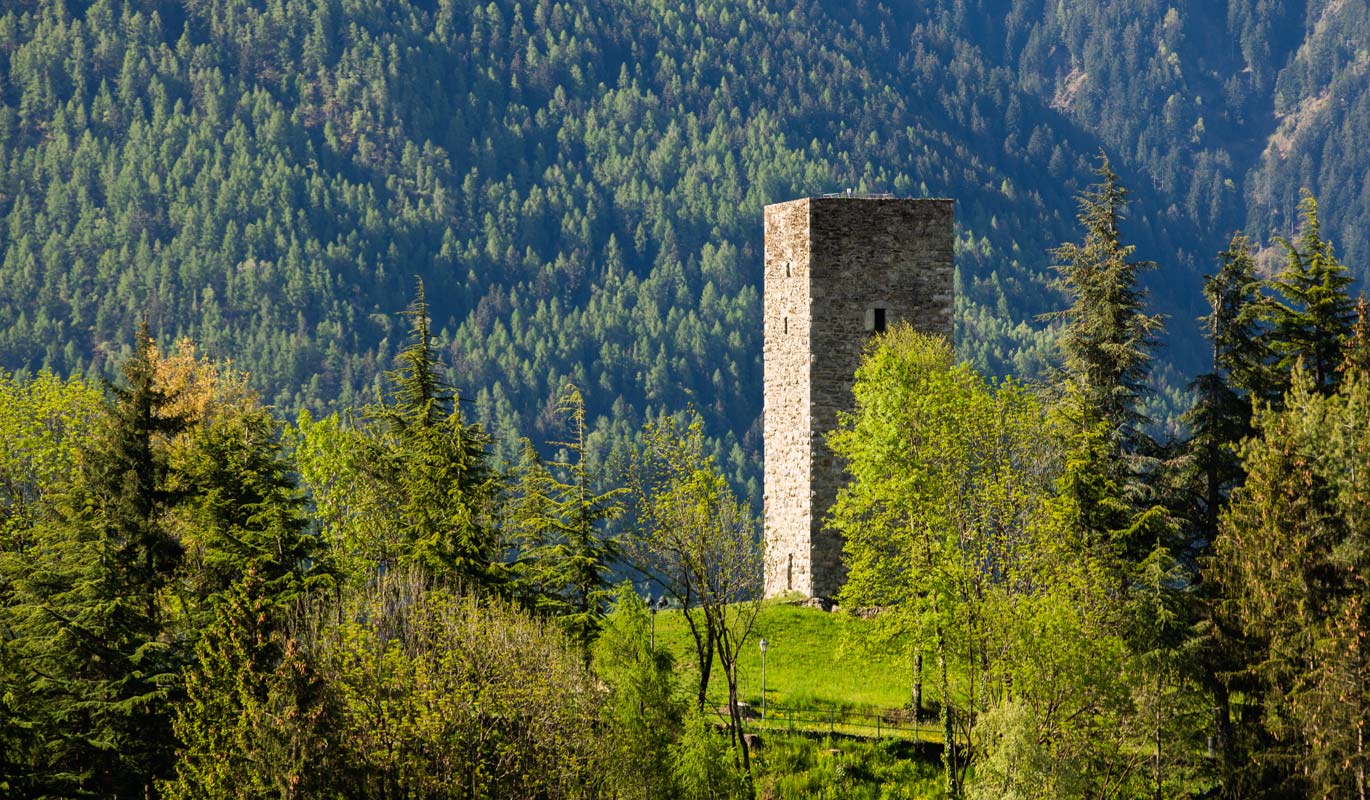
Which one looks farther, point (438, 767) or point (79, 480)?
point (79, 480)

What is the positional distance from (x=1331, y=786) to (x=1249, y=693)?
3917 mm

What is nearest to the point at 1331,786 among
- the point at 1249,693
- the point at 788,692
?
the point at 1249,693

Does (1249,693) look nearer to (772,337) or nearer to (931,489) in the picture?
(931,489)

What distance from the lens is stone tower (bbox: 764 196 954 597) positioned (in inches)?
2245

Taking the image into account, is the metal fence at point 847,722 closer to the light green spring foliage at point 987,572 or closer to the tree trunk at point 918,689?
the tree trunk at point 918,689

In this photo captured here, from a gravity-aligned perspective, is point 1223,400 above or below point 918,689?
above

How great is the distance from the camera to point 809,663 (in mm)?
51219

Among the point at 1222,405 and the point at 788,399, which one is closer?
the point at 1222,405

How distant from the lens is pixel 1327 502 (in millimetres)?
40906

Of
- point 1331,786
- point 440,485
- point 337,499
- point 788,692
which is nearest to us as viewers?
point 1331,786

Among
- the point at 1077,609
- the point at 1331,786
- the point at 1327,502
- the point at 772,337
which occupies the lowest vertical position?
the point at 1331,786

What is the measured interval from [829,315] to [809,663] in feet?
39.1

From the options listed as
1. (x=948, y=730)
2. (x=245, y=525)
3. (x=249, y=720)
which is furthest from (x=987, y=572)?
(x=249, y=720)

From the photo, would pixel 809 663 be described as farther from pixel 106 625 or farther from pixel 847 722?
pixel 106 625
